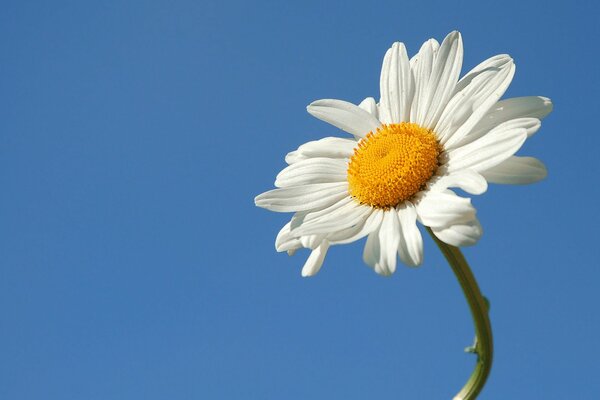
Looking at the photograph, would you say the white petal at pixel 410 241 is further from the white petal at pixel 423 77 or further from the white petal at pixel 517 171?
the white petal at pixel 423 77

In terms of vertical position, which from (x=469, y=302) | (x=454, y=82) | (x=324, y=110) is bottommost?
(x=469, y=302)

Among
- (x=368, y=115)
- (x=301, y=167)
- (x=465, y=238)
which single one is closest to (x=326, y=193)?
(x=301, y=167)

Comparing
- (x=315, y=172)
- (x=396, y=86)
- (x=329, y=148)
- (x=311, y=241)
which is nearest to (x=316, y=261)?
(x=311, y=241)

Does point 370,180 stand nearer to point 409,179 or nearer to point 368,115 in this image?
point 409,179

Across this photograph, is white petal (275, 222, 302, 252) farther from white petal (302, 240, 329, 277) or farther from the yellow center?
the yellow center

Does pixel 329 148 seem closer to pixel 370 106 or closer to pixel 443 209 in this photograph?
pixel 370 106

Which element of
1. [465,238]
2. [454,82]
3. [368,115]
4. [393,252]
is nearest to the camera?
[465,238]

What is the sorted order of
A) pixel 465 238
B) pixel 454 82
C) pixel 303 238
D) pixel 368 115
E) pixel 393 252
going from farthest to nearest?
1. pixel 368 115
2. pixel 454 82
3. pixel 303 238
4. pixel 393 252
5. pixel 465 238
